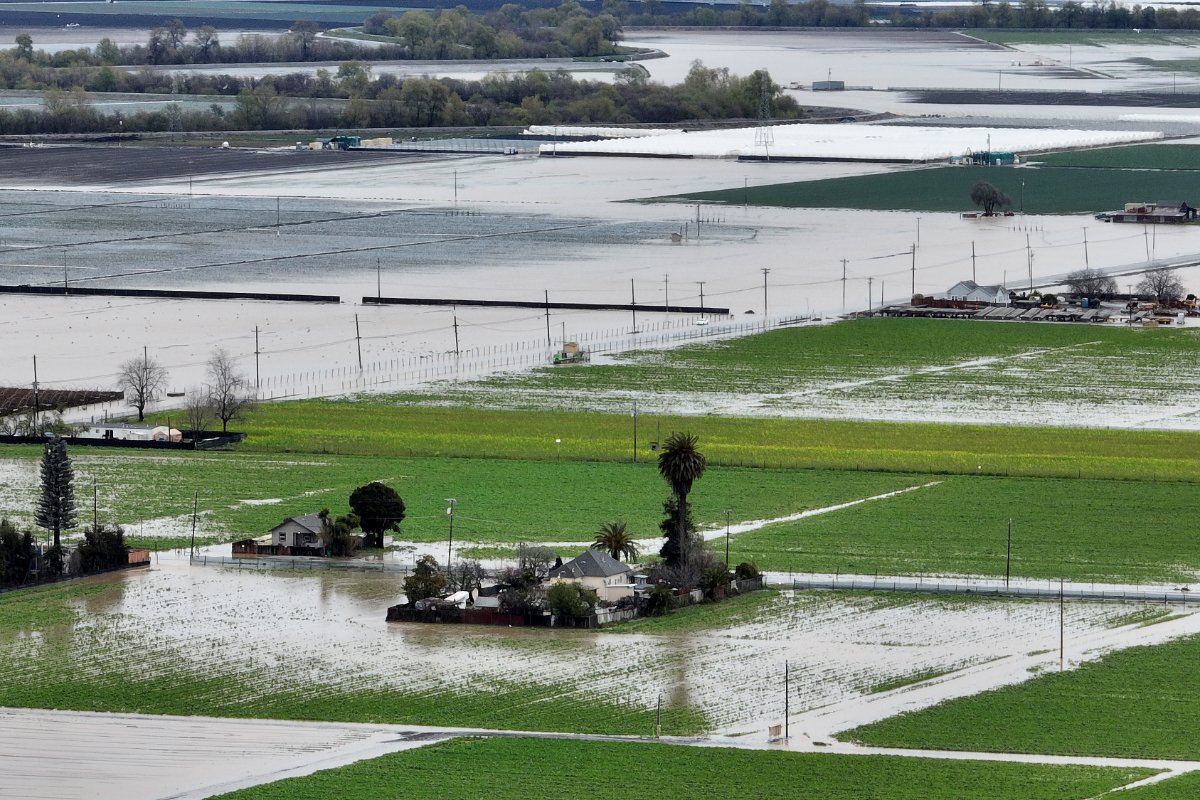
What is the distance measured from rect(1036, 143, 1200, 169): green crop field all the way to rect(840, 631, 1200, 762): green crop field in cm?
9404

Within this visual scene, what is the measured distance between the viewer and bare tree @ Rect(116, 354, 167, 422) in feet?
217

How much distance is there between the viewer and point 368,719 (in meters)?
38.1

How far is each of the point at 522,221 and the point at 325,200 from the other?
1445 cm

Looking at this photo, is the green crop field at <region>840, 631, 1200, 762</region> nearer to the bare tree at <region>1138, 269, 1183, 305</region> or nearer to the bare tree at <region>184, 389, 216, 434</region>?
the bare tree at <region>184, 389, 216, 434</region>

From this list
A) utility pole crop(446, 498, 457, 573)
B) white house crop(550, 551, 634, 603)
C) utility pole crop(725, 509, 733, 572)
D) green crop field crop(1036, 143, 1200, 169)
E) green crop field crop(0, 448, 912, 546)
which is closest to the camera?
white house crop(550, 551, 634, 603)

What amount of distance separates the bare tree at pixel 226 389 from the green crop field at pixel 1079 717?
92.8ft

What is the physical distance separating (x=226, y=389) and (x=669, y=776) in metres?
31.3

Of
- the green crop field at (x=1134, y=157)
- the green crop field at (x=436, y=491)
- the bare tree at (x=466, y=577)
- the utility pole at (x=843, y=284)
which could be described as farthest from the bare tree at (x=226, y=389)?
the green crop field at (x=1134, y=157)

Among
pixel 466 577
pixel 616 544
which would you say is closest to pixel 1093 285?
pixel 616 544

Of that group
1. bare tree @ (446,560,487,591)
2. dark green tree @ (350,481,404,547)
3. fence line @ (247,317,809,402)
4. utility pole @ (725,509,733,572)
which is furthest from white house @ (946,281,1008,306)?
bare tree @ (446,560,487,591)

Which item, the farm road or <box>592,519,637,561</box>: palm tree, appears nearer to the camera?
the farm road

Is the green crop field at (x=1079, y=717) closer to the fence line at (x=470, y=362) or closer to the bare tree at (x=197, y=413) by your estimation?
the bare tree at (x=197, y=413)

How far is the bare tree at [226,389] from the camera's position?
63.5m

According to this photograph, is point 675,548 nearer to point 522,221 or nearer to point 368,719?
point 368,719
